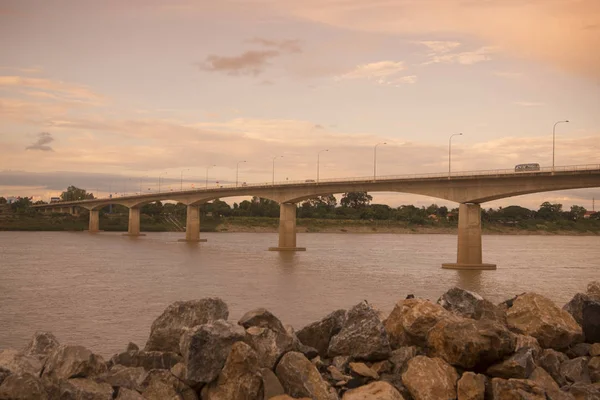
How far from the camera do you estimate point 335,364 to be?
1295 centimetres

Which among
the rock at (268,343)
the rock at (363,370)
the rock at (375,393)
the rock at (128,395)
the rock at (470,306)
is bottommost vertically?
the rock at (128,395)

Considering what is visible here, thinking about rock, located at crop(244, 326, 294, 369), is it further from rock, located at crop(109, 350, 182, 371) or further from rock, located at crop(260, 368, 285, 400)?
rock, located at crop(109, 350, 182, 371)

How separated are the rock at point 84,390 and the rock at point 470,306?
28.7 feet

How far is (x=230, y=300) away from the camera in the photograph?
31.1 meters

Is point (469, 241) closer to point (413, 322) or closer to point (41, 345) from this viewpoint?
point (413, 322)

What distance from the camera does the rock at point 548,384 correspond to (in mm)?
11469

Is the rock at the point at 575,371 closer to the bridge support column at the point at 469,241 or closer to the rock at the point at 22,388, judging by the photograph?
the rock at the point at 22,388

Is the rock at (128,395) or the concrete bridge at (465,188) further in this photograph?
the concrete bridge at (465,188)

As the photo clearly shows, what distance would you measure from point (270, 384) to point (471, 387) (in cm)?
366

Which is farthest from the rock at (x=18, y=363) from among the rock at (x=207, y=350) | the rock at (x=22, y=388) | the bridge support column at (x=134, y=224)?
the bridge support column at (x=134, y=224)

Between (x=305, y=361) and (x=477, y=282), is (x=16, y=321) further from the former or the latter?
(x=477, y=282)

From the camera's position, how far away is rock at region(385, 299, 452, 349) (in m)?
13.5

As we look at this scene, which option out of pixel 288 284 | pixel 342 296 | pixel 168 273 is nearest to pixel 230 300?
pixel 342 296

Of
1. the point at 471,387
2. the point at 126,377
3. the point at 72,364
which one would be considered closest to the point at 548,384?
the point at 471,387
